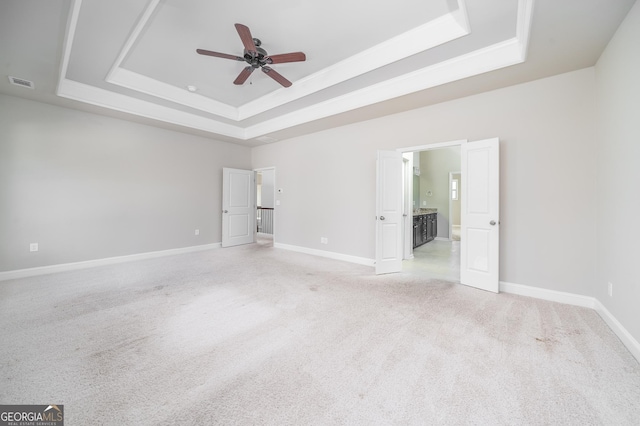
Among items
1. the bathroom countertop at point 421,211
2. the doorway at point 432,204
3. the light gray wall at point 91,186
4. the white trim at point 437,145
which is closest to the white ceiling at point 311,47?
the light gray wall at point 91,186

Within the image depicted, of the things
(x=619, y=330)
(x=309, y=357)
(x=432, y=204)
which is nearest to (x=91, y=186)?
(x=309, y=357)

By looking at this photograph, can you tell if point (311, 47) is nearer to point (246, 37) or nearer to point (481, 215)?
point (246, 37)

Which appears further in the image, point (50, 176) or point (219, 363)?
point (50, 176)

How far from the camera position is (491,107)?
3.43m

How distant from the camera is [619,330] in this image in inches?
85.3

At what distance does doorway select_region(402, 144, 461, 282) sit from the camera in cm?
536

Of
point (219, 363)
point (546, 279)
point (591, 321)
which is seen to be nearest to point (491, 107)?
point (546, 279)

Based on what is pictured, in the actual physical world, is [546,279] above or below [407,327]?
above

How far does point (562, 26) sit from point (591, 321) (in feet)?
9.36

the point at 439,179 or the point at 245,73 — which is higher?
the point at 245,73

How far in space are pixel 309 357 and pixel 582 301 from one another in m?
3.28

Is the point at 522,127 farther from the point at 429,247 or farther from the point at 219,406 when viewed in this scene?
the point at 219,406

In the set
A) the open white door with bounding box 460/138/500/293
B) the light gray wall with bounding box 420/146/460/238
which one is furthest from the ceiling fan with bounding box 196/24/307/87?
the light gray wall with bounding box 420/146/460/238

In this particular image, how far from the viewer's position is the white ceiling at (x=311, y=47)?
234 cm
